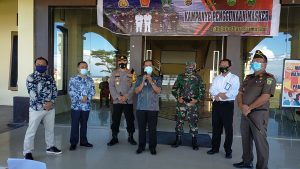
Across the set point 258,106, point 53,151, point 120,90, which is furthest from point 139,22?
point 258,106

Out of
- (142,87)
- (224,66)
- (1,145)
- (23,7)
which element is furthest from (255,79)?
(23,7)

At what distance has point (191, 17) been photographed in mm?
7312

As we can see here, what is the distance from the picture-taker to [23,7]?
8.02m

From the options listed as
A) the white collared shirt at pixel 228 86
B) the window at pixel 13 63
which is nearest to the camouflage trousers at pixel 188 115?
the white collared shirt at pixel 228 86

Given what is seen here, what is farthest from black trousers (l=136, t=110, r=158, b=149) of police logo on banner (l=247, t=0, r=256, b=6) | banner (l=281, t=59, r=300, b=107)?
banner (l=281, t=59, r=300, b=107)

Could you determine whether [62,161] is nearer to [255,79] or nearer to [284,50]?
[255,79]

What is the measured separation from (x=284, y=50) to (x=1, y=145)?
648 cm

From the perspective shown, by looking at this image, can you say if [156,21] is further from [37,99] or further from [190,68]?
[37,99]

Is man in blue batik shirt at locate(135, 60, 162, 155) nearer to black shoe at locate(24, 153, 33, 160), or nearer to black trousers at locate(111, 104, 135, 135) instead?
black trousers at locate(111, 104, 135, 135)

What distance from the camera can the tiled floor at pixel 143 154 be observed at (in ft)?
16.5

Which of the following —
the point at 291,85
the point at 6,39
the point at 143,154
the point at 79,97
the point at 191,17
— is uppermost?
the point at 191,17

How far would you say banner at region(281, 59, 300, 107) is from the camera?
7.30 metres

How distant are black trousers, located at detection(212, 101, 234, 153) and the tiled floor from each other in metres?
0.25

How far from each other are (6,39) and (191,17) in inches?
298
